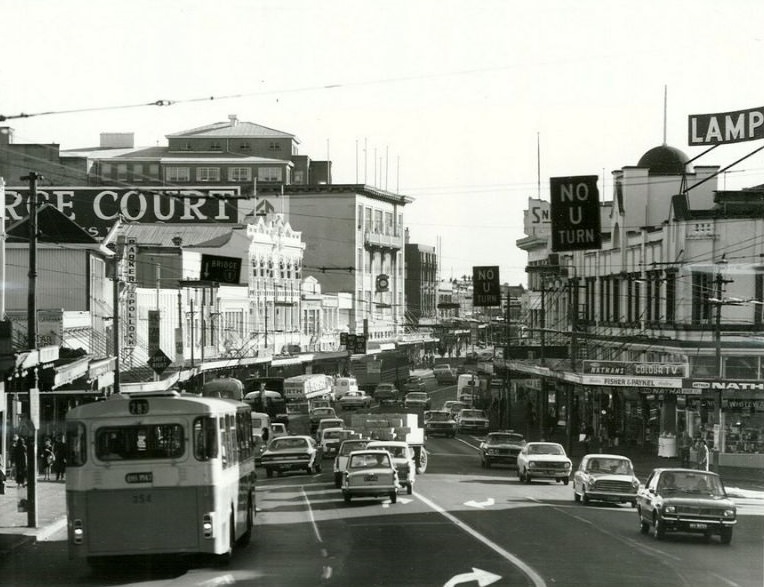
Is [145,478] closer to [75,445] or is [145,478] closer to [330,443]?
[75,445]

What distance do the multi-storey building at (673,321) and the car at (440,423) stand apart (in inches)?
184

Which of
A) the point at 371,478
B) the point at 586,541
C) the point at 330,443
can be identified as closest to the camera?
the point at 586,541

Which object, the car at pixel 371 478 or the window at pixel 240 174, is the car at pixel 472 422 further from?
the window at pixel 240 174

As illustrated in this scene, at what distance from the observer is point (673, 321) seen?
190ft

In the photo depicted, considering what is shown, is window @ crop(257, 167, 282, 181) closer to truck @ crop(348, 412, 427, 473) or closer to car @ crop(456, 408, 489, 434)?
car @ crop(456, 408, 489, 434)

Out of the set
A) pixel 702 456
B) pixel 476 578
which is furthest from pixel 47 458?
pixel 476 578

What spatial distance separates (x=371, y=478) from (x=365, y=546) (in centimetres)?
927

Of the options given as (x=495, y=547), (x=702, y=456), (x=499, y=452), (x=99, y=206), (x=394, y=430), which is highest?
(x=99, y=206)

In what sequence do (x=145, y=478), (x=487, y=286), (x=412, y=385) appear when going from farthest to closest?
(x=412, y=385) → (x=487, y=286) → (x=145, y=478)

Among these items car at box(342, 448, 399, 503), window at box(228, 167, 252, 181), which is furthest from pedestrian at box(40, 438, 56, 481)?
window at box(228, 167, 252, 181)

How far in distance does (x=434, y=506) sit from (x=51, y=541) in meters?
10.3

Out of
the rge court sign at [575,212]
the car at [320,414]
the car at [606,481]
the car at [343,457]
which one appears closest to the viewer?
the rge court sign at [575,212]

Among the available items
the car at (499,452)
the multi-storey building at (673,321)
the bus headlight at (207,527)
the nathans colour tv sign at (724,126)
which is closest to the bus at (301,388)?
the multi-storey building at (673,321)

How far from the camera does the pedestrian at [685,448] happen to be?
4847 centimetres
